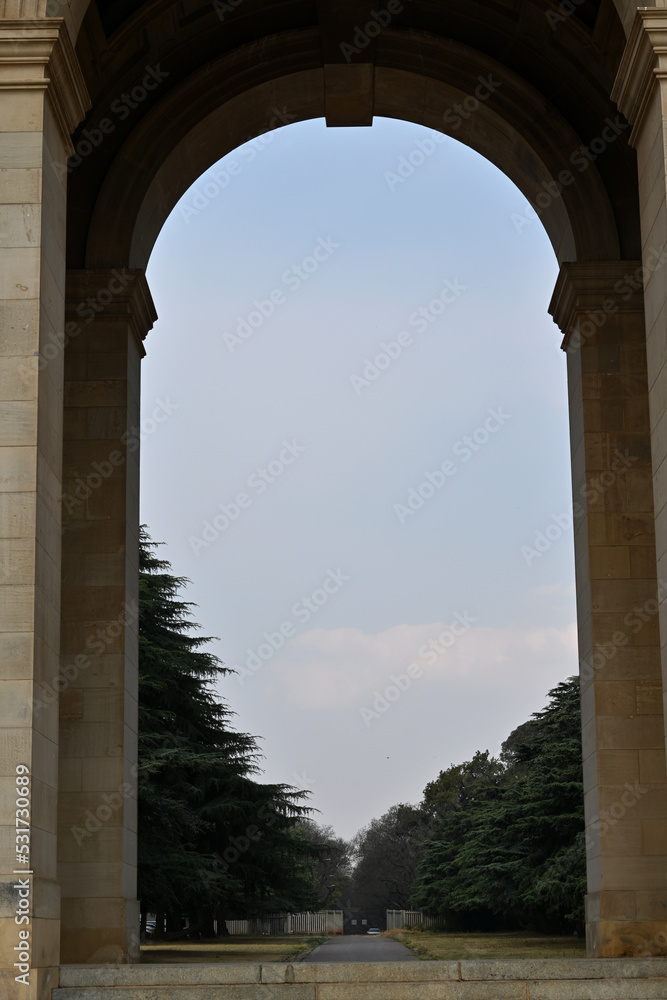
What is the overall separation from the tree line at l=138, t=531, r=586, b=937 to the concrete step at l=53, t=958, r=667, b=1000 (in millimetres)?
30248

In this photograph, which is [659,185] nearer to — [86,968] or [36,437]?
[36,437]

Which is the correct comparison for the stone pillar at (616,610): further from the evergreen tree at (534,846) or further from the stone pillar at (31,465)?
the evergreen tree at (534,846)

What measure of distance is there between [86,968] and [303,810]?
49.1 meters

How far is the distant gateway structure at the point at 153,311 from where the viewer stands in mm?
18469

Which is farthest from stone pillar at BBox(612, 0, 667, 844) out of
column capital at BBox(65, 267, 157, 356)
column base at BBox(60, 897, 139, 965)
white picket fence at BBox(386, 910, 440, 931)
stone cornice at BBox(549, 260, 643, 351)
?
white picket fence at BBox(386, 910, 440, 931)

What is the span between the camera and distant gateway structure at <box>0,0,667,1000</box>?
727 inches

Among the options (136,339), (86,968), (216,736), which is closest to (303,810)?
(216,736)

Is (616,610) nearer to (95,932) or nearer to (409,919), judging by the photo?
(95,932)

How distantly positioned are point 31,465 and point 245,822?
46728 millimetres

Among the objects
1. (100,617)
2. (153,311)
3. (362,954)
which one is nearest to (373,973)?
(100,617)

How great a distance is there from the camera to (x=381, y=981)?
17.6m

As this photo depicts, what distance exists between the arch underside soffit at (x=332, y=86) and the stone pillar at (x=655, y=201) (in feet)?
26.5

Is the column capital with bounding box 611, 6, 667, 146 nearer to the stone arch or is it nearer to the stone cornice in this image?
the stone cornice

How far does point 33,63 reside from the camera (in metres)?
18.5
